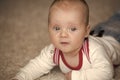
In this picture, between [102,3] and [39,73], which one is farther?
[102,3]

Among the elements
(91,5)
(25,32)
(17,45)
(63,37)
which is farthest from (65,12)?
(91,5)

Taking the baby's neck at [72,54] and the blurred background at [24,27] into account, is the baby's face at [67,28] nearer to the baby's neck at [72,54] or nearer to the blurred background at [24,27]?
the baby's neck at [72,54]

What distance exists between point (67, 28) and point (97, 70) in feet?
0.63

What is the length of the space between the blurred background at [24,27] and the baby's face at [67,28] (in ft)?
0.95

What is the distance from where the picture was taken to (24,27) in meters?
1.57

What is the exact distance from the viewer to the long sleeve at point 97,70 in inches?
37.6

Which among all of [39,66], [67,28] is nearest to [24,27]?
[39,66]

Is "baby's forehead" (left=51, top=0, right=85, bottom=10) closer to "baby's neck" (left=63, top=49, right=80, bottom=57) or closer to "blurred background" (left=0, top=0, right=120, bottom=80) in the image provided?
"baby's neck" (left=63, top=49, right=80, bottom=57)

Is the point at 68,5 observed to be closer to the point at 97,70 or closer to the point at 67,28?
the point at 67,28

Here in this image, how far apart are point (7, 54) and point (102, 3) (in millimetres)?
932

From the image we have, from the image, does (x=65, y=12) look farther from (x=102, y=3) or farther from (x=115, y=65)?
(x=102, y=3)

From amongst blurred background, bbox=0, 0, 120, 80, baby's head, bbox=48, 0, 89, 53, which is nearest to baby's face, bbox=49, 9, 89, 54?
baby's head, bbox=48, 0, 89, 53

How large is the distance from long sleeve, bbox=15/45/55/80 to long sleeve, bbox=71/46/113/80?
0.14 meters

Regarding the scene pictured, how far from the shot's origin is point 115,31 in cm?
130
